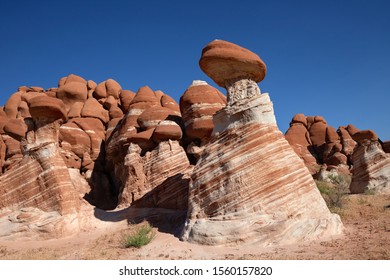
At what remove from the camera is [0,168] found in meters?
21.9

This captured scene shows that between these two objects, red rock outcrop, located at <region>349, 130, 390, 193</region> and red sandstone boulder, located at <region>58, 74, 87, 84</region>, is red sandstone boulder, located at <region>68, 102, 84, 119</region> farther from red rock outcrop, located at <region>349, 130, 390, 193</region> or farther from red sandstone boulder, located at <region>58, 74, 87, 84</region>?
red rock outcrop, located at <region>349, 130, 390, 193</region>

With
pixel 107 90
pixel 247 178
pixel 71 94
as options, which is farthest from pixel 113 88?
pixel 247 178

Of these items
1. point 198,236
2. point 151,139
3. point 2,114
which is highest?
point 2,114

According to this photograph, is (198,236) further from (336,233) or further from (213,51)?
(213,51)

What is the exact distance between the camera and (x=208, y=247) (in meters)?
8.77

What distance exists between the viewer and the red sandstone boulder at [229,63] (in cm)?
1053

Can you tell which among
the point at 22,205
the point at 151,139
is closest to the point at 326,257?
the point at 151,139

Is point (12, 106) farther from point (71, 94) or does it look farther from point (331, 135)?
point (331, 135)

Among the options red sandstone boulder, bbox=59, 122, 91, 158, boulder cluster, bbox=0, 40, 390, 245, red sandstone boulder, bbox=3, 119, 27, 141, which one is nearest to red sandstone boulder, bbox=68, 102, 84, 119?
boulder cluster, bbox=0, 40, 390, 245

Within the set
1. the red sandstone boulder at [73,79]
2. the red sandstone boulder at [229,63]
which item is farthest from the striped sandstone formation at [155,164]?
the red sandstone boulder at [73,79]

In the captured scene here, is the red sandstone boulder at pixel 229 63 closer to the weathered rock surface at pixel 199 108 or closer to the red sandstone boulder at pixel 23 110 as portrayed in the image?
the weathered rock surface at pixel 199 108

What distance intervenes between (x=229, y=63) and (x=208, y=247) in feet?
18.5

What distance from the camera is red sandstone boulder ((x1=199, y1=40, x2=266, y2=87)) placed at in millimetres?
10531
